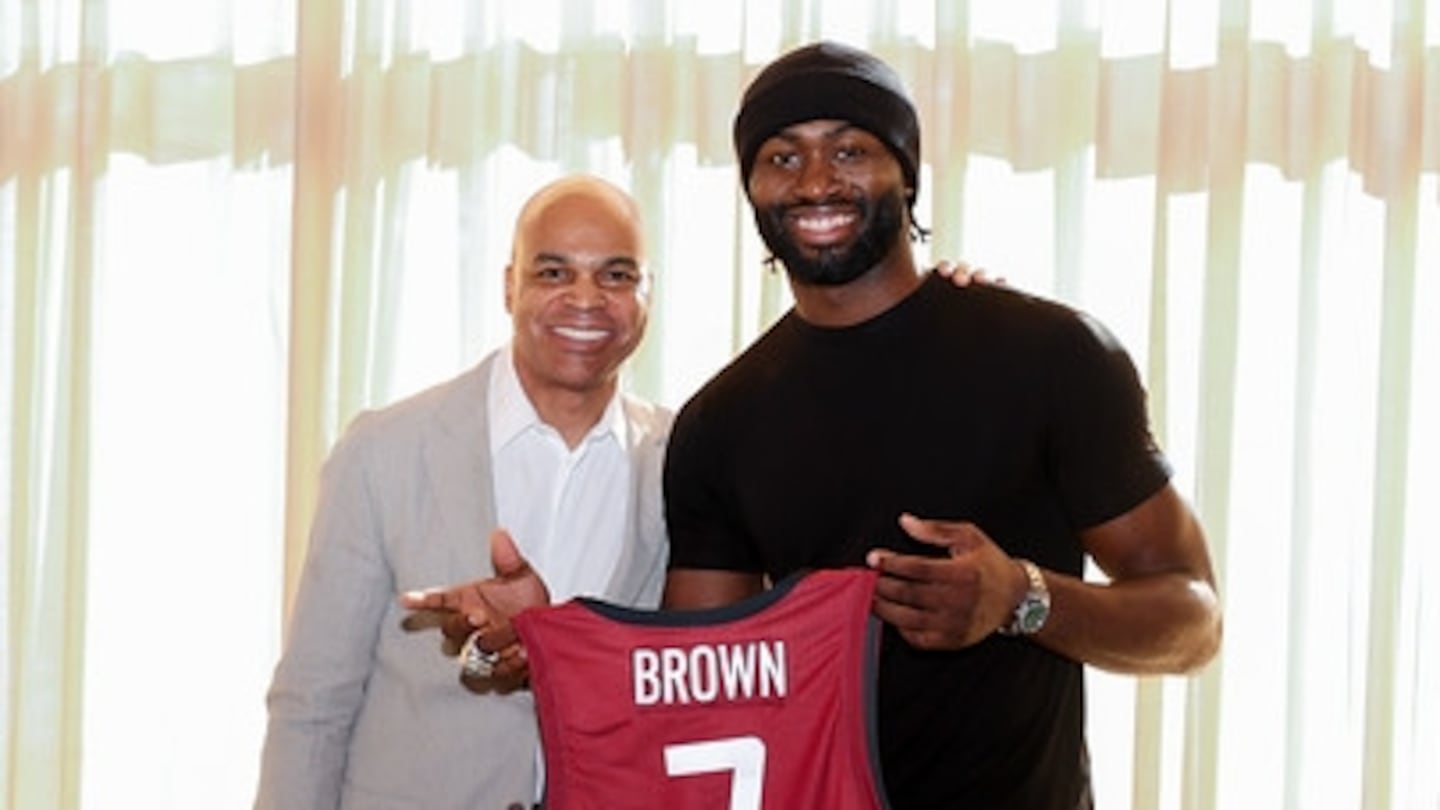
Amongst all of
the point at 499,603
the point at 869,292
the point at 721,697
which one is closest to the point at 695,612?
the point at 721,697

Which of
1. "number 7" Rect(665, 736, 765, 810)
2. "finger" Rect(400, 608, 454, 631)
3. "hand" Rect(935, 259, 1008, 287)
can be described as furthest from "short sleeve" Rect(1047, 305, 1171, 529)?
"finger" Rect(400, 608, 454, 631)

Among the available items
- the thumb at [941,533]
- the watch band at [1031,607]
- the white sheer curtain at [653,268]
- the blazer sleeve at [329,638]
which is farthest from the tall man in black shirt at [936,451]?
the white sheer curtain at [653,268]

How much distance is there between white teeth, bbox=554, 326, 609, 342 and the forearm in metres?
0.67

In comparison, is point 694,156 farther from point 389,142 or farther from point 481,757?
point 481,757

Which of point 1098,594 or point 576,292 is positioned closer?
point 1098,594

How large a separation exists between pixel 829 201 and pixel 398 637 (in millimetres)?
770

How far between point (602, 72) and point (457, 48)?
26 centimetres

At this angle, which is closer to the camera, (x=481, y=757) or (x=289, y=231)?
(x=481, y=757)

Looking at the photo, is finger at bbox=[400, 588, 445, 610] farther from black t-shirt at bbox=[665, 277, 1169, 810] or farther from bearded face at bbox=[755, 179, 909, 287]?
bearded face at bbox=[755, 179, 909, 287]

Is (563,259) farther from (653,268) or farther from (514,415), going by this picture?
(653,268)

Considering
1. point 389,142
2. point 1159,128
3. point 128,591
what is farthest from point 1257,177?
point 128,591

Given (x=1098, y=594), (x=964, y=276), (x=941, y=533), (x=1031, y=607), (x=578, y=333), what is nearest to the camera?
(x=941, y=533)

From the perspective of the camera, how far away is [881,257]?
2484 mm

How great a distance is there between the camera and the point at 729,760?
2.32m
